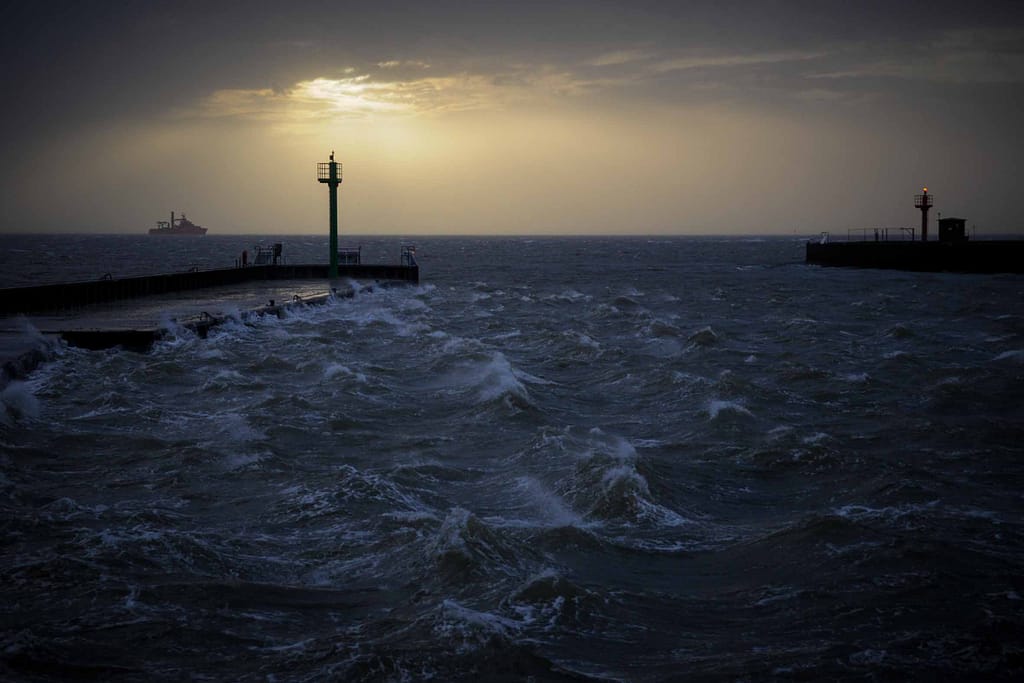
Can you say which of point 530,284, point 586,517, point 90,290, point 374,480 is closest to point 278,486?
point 374,480

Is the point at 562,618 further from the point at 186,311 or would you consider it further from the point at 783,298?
the point at 783,298

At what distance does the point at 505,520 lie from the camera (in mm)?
10336

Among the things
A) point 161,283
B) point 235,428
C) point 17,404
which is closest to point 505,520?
point 235,428

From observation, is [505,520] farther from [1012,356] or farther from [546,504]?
[1012,356]

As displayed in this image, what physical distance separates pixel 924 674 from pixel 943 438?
8855mm

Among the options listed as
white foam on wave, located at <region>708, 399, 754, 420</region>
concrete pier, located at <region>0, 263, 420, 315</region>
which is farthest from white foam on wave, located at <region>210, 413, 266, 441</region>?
concrete pier, located at <region>0, 263, 420, 315</region>

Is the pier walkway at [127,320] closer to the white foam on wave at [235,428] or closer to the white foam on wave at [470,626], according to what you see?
the white foam on wave at [235,428]

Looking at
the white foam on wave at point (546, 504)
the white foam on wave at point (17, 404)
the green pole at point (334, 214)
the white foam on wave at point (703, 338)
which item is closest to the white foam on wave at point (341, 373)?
the white foam on wave at point (17, 404)

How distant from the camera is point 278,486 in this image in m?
11.6

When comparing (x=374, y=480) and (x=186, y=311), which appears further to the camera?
(x=186, y=311)

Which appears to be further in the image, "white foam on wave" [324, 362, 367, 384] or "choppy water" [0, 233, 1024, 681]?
"white foam on wave" [324, 362, 367, 384]

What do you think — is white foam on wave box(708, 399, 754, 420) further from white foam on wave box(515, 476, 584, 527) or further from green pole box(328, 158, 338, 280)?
green pole box(328, 158, 338, 280)

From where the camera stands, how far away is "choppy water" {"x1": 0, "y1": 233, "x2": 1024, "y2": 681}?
7.09 metres

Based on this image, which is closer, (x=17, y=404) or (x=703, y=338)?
(x=17, y=404)
